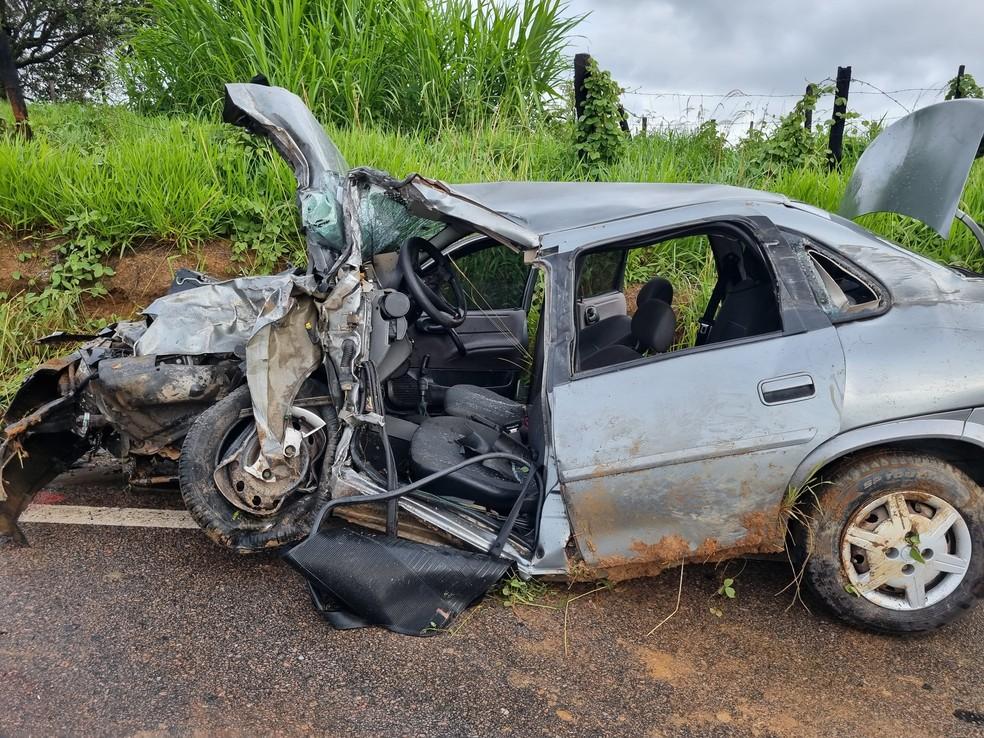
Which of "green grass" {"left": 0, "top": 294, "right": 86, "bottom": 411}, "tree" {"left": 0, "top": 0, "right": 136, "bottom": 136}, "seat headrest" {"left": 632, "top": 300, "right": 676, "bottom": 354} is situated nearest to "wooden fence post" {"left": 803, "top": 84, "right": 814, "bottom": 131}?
"seat headrest" {"left": 632, "top": 300, "right": 676, "bottom": 354}

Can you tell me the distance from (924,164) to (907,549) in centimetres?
162

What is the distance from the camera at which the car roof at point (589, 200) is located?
10.4ft

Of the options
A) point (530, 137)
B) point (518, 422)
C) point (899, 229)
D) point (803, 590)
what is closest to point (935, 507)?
point (803, 590)

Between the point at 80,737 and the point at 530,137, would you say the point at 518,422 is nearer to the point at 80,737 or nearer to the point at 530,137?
the point at 80,737

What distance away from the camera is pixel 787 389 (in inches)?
109

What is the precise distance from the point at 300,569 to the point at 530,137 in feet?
19.5

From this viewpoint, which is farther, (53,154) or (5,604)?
(53,154)

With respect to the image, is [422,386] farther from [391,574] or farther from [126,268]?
[126,268]

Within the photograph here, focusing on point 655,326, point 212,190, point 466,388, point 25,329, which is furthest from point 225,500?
point 212,190

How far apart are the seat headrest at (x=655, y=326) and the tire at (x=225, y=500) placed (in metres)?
1.44

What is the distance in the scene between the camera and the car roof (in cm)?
318

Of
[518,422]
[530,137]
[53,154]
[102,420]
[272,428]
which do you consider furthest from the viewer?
[530,137]

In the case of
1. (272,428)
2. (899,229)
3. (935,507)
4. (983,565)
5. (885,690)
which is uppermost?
(899,229)

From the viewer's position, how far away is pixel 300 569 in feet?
9.41
